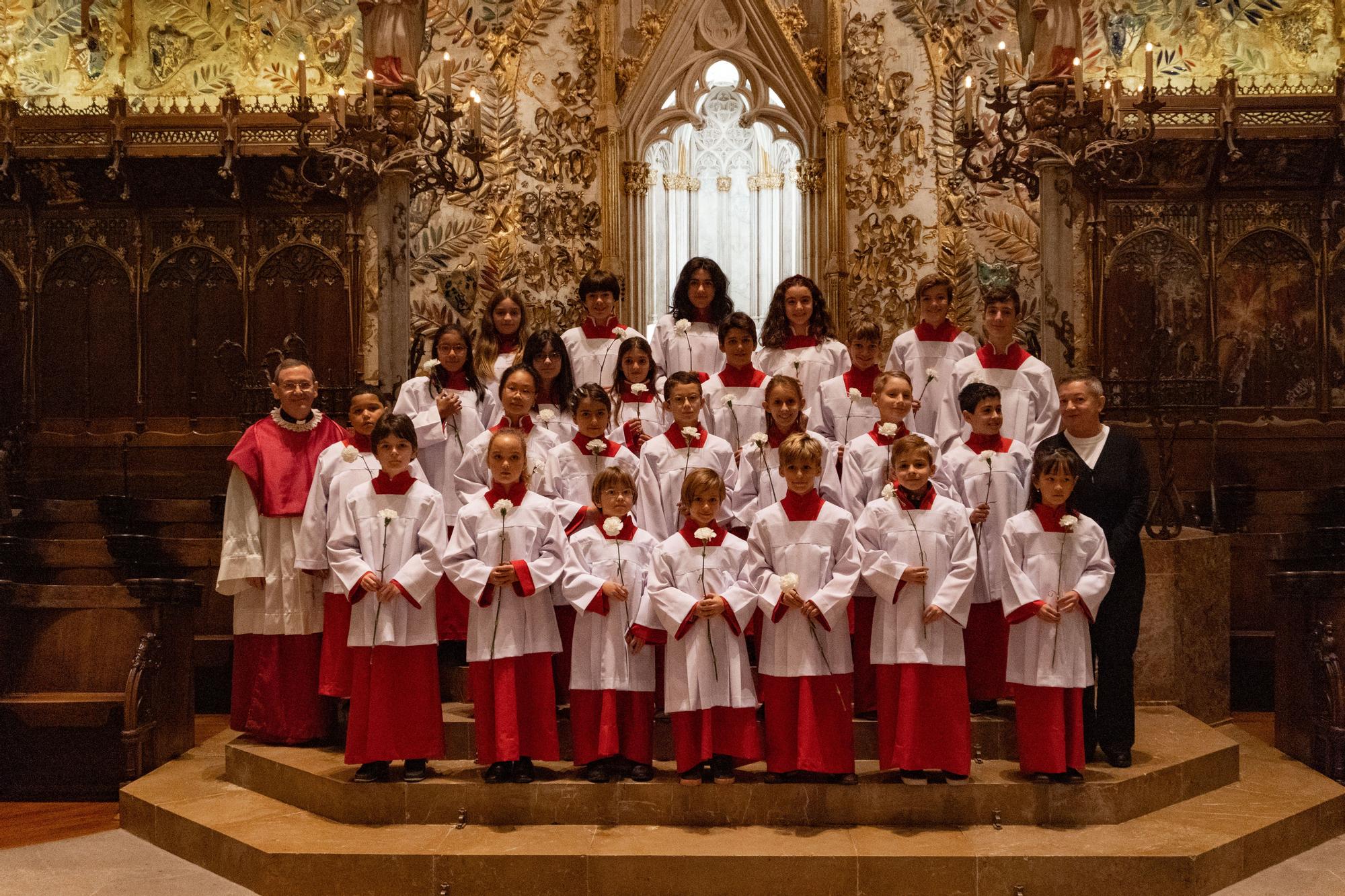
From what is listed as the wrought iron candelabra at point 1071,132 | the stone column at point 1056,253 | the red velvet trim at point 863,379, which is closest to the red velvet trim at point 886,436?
the red velvet trim at point 863,379

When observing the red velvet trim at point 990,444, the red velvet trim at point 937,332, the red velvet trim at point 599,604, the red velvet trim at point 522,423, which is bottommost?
the red velvet trim at point 599,604

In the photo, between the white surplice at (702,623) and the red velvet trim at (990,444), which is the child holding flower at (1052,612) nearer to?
the red velvet trim at (990,444)

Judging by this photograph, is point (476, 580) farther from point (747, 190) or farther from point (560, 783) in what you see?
point (747, 190)

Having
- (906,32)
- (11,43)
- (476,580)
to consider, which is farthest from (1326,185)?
(11,43)

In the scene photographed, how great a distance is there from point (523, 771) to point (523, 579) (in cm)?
86

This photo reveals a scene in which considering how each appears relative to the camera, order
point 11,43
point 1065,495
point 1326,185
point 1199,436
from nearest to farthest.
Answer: point 1065,495, point 1199,436, point 1326,185, point 11,43

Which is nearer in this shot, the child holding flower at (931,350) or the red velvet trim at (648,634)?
the red velvet trim at (648,634)

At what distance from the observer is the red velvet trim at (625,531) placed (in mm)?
6020

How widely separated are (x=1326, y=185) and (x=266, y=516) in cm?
892

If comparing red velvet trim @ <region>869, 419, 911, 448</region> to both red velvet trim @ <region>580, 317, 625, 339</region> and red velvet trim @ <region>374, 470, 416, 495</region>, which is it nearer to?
red velvet trim @ <region>580, 317, 625, 339</region>

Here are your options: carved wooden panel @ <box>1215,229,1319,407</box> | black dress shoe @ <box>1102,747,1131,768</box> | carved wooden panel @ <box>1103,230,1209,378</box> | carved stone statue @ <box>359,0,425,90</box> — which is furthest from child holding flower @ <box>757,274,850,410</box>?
carved wooden panel @ <box>1215,229,1319,407</box>

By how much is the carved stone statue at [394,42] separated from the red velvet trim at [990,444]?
5.97 m

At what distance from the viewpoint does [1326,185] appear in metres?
10.9

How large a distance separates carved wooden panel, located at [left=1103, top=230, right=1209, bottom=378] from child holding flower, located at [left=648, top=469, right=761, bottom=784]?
6.18m
